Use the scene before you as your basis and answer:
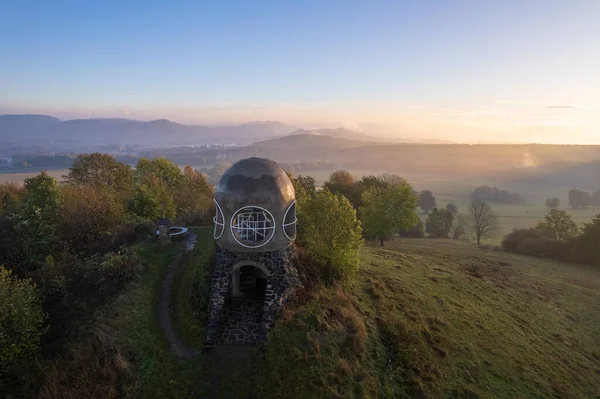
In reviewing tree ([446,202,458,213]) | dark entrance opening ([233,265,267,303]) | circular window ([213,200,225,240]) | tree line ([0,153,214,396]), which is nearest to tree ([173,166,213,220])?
tree line ([0,153,214,396])

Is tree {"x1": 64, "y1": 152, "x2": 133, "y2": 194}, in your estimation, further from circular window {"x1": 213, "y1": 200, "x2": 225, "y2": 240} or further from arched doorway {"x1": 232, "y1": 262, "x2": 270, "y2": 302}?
circular window {"x1": 213, "y1": 200, "x2": 225, "y2": 240}

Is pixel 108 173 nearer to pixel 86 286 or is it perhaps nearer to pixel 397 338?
pixel 86 286

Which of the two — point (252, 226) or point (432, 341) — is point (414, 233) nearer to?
point (432, 341)

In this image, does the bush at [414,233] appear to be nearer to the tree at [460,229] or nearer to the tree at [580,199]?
the tree at [460,229]

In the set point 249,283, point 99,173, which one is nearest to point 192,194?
point 99,173

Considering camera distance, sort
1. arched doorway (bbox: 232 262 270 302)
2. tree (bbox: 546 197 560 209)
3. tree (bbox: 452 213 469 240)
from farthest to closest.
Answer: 1. tree (bbox: 546 197 560 209)
2. tree (bbox: 452 213 469 240)
3. arched doorway (bbox: 232 262 270 302)

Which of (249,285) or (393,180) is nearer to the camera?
(249,285)

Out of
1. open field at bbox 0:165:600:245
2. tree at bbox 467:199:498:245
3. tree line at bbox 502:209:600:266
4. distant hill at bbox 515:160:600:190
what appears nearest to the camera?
tree line at bbox 502:209:600:266
